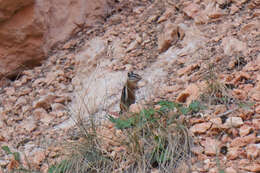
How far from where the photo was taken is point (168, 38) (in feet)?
14.6

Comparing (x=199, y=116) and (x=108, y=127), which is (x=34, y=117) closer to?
(x=108, y=127)

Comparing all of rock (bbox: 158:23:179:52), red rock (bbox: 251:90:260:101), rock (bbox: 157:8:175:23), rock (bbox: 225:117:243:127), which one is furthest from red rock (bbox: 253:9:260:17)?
rock (bbox: 225:117:243:127)

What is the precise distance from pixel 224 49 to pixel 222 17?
21.3 inches

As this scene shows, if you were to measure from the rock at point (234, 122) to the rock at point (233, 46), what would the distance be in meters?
0.89

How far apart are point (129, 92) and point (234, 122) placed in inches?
45.3

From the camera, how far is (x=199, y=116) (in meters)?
3.16

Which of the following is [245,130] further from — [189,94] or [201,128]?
[189,94]

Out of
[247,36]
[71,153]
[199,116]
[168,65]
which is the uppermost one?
[247,36]

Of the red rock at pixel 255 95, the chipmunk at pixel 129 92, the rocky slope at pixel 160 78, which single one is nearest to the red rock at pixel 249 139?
Result: the rocky slope at pixel 160 78

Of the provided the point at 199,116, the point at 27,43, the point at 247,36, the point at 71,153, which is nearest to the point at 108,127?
the point at 71,153

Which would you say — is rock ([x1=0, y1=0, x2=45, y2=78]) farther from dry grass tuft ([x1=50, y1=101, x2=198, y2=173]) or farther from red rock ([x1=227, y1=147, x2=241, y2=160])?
red rock ([x1=227, y1=147, x2=241, y2=160])

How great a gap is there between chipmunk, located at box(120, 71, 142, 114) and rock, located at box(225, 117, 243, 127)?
2.92 feet

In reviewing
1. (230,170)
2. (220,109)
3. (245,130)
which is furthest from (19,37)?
(230,170)

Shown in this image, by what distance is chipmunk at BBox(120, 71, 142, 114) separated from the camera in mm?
3743
